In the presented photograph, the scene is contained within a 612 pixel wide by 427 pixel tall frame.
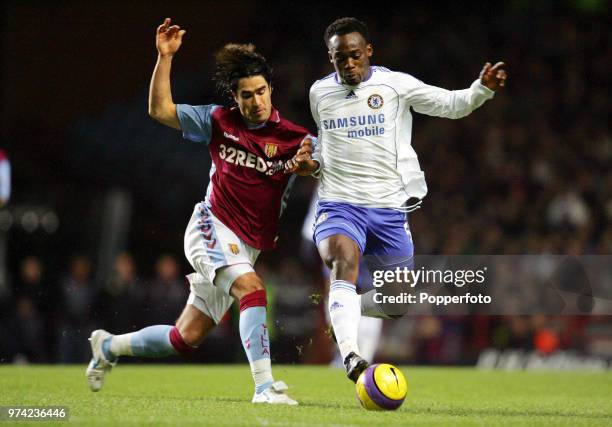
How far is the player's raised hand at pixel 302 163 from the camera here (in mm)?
6578

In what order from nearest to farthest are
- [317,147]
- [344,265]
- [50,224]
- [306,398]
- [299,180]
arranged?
1. [344,265]
2. [317,147]
3. [306,398]
4. [50,224]
5. [299,180]

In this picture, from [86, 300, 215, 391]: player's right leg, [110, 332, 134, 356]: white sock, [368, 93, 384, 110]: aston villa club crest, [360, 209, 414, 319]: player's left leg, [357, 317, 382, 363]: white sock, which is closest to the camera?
[368, 93, 384, 110]: aston villa club crest

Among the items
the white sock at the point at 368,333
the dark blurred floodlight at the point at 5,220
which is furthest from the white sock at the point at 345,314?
the dark blurred floodlight at the point at 5,220

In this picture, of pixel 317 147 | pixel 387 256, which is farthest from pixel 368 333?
pixel 317 147

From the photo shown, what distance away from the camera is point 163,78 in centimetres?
659

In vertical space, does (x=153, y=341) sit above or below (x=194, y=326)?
below

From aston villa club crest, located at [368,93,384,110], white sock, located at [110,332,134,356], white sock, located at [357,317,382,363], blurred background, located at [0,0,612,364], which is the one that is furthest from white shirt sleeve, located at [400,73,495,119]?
blurred background, located at [0,0,612,364]

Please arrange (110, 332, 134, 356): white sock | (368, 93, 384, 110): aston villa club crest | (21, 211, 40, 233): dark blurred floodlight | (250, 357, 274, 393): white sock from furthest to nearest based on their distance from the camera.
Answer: (21, 211, 40, 233): dark blurred floodlight
(110, 332, 134, 356): white sock
(368, 93, 384, 110): aston villa club crest
(250, 357, 274, 393): white sock

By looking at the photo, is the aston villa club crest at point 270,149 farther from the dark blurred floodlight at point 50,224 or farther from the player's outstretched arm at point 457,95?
the dark blurred floodlight at point 50,224

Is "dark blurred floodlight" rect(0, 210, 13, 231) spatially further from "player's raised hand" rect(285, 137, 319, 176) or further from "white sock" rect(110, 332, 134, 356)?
"player's raised hand" rect(285, 137, 319, 176)

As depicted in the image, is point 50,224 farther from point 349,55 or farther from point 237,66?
point 349,55

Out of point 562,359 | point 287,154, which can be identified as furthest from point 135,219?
point 287,154

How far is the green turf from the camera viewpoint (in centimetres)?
569

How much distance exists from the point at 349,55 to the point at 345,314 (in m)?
1.58
